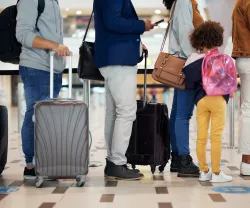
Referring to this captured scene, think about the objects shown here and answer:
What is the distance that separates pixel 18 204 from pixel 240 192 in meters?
1.13

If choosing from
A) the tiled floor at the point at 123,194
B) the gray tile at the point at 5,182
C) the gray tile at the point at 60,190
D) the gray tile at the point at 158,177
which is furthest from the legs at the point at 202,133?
the gray tile at the point at 5,182

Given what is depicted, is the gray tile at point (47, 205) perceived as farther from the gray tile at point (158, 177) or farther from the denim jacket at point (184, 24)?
the denim jacket at point (184, 24)

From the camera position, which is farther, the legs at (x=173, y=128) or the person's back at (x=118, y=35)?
the legs at (x=173, y=128)

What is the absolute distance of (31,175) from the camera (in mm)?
2801

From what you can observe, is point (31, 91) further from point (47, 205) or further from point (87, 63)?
point (47, 205)

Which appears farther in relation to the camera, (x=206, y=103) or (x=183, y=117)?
(x=183, y=117)

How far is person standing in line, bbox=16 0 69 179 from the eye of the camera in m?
2.62

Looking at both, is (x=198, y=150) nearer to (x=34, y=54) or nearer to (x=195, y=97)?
(x=195, y=97)

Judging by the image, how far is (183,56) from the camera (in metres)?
2.91

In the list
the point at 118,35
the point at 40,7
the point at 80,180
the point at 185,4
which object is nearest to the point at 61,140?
the point at 80,180

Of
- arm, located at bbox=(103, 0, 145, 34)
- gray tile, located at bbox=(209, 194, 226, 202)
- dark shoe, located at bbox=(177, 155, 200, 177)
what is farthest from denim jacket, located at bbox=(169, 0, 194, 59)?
gray tile, located at bbox=(209, 194, 226, 202)

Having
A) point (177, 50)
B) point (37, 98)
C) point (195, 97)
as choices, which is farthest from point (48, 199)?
point (177, 50)

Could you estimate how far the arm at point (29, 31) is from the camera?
2615 millimetres

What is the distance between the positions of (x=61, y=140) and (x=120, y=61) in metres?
0.58
